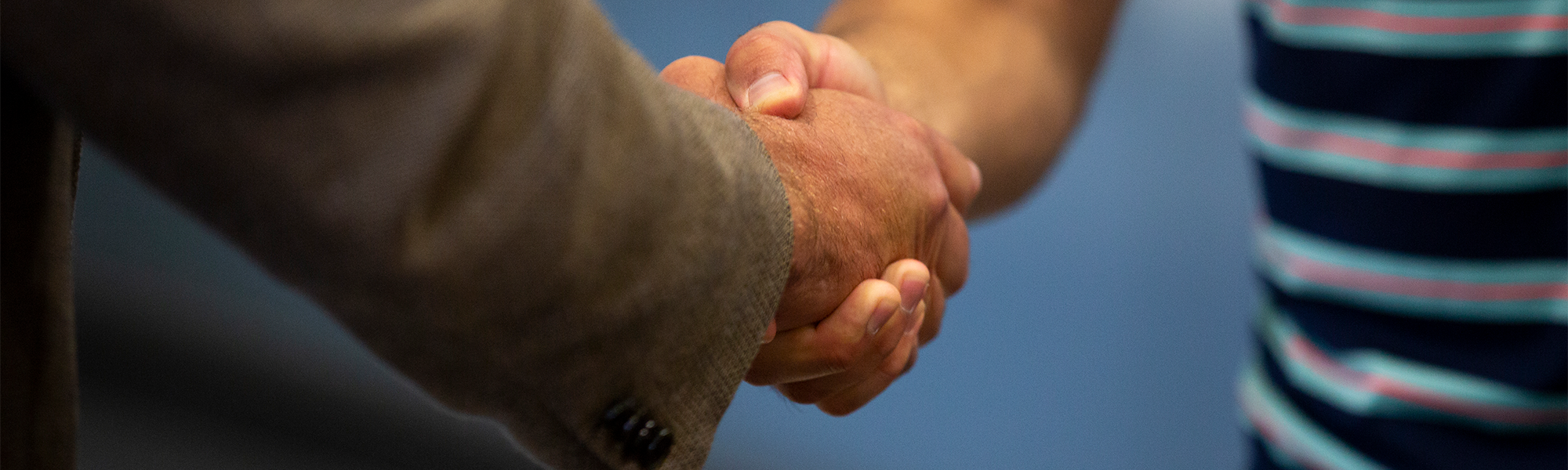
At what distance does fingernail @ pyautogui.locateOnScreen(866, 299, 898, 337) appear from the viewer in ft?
2.17

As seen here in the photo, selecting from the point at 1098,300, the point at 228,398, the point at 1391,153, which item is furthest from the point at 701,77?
the point at 228,398

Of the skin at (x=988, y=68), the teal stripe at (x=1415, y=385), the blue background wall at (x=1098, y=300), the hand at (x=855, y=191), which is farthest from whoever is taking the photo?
the blue background wall at (x=1098, y=300)

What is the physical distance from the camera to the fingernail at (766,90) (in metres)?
0.68

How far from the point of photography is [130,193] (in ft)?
8.69

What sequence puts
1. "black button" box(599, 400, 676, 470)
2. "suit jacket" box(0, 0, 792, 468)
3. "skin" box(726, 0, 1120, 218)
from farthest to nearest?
1. "skin" box(726, 0, 1120, 218)
2. "black button" box(599, 400, 676, 470)
3. "suit jacket" box(0, 0, 792, 468)

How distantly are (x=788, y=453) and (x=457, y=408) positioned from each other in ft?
4.99

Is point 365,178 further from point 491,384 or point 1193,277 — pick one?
point 1193,277

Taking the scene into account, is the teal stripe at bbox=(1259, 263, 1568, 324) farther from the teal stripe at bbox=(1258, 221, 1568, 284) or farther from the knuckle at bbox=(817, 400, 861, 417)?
the knuckle at bbox=(817, 400, 861, 417)

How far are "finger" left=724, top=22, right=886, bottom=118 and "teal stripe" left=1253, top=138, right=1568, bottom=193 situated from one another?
33 cm

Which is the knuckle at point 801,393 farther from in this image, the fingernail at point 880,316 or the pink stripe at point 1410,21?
the pink stripe at point 1410,21

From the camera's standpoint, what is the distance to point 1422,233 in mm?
755

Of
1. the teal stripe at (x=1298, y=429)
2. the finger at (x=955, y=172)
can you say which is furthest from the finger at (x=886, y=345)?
the teal stripe at (x=1298, y=429)

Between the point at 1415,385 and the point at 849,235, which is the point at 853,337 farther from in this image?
the point at 1415,385

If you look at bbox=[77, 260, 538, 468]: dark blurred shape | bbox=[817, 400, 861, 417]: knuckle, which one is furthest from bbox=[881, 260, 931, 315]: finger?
bbox=[77, 260, 538, 468]: dark blurred shape
